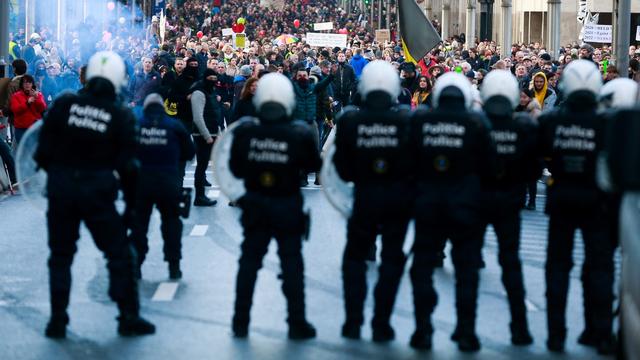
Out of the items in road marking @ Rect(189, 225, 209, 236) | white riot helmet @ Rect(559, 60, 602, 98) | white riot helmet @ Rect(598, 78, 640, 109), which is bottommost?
road marking @ Rect(189, 225, 209, 236)

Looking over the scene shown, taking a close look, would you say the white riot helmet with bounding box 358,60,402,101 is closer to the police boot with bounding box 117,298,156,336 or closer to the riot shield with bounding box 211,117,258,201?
the riot shield with bounding box 211,117,258,201

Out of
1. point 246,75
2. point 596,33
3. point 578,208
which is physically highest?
point 596,33

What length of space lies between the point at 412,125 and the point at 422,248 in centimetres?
77

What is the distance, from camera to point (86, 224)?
10.4 m

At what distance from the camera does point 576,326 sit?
11.1 meters

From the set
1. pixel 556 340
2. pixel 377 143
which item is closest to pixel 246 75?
pixel 377 143

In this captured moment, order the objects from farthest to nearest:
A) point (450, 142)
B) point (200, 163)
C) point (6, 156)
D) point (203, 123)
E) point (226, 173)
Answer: point (6, 156) < point (200, 163) < point (203, 123) < point (226, 173) < point (450, 142)

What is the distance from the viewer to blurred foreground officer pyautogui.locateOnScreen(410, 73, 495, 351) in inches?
385

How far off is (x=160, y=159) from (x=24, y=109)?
8.80m

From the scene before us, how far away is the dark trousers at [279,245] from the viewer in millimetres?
10328

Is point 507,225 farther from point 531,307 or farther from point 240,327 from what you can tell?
point 240,327

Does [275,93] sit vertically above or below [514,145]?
above

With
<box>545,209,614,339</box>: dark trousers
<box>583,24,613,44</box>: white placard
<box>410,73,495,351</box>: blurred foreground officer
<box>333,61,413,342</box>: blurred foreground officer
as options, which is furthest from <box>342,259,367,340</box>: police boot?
<box>583,24,613,44</box>: white placard

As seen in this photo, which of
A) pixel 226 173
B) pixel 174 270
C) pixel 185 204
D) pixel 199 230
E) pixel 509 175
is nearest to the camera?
pixel 509 175
